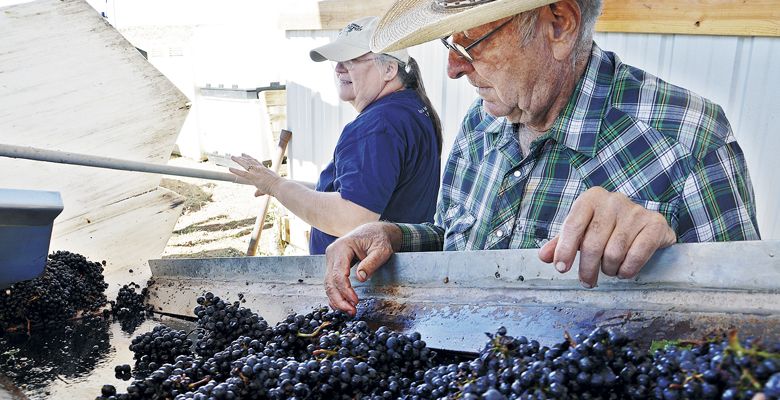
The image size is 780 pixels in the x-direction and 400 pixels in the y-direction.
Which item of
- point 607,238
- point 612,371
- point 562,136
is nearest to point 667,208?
point 562,136

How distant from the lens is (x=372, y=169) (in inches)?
124

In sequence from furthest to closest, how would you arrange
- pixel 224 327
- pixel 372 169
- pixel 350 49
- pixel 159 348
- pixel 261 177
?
pixel 261 177, pixel 350 49, pixel 372 169, pixel 159 348, pixel 224 327

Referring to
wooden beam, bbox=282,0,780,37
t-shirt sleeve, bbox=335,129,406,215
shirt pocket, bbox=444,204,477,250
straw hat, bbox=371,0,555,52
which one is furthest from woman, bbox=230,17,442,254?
wooden beam, bbox=282,0,780,37

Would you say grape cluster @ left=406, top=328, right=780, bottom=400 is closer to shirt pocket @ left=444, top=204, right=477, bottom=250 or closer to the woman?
shirt pocket @ left=444, top=204, right=477, bottom=250

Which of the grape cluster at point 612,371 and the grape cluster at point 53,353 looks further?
the grape cluster at point 53,353

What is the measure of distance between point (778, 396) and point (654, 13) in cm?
338

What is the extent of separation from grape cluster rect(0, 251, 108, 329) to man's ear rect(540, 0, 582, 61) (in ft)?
6.42

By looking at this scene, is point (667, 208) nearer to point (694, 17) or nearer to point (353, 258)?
point (353, 258)

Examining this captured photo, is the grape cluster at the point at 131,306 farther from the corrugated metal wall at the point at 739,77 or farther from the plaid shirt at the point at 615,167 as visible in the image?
the corrugated metal wall at the point at 739,77

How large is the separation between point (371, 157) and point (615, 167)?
4.52 ft

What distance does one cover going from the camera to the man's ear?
2.01m

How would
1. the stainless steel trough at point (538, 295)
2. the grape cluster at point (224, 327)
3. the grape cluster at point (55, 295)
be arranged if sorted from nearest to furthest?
the stainless steel trough at point (538, 295), the grape cluster at point (224, 327), the grape cluster at point (55, 295)

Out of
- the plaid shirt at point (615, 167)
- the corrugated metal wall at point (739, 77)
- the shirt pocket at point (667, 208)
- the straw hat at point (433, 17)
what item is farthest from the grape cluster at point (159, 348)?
the corrugated metal wall at point (739, 77)

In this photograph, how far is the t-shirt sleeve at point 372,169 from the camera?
10.3 ft
